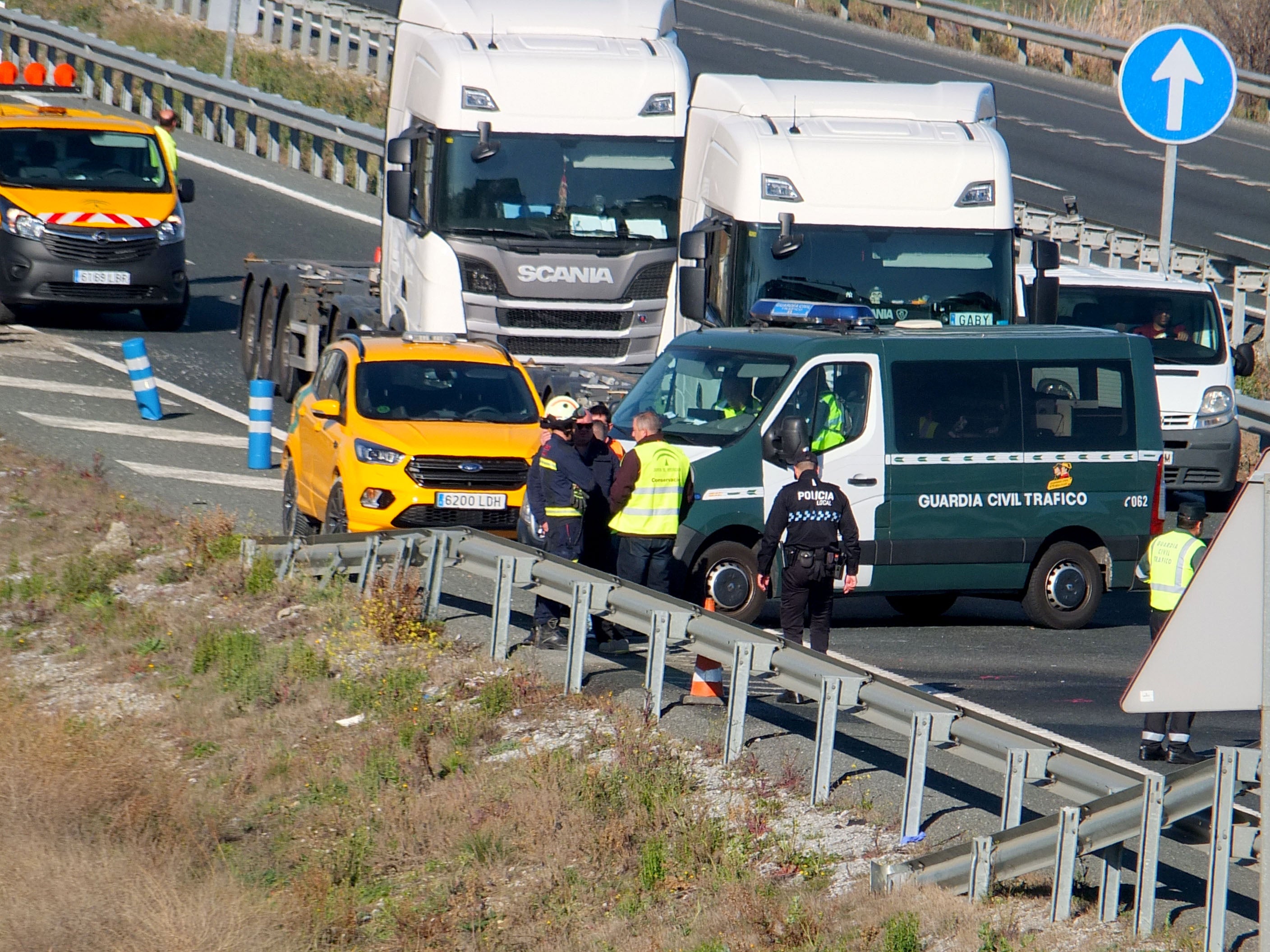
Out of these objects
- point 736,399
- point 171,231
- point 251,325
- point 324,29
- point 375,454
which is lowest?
point 375,454

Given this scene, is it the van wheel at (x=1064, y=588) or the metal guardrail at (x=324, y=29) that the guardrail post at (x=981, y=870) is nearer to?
the van wheel at (x=1064, y=588)

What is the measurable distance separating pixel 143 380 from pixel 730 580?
8845 millimetres

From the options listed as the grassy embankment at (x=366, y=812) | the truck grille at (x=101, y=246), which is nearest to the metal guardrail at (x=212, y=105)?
the truck grille at (x=101, y=246)

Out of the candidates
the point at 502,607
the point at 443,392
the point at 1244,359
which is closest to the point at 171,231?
the point at 443,392

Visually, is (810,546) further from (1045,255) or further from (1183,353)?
(1183,353)

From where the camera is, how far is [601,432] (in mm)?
12219

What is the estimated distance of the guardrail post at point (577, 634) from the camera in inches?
419

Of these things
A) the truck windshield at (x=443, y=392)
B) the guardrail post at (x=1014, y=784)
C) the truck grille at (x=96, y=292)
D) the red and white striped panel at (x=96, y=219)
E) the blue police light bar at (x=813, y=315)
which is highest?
the red and white striped panel at (x=96, y=219)

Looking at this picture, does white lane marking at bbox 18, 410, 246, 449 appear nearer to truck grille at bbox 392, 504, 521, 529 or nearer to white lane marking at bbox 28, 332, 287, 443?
white lane marking at bbox 28, 332, 287, 443

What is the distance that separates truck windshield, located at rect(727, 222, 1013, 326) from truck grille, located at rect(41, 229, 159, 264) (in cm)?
1026

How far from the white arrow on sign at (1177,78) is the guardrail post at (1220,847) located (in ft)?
29.6

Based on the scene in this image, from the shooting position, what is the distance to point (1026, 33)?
121ft

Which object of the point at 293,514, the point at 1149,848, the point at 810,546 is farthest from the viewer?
the point at 293,514

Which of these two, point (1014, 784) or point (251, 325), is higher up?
point (251, 325)
